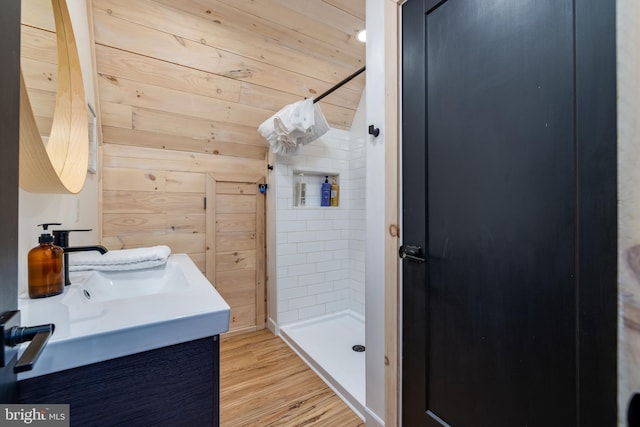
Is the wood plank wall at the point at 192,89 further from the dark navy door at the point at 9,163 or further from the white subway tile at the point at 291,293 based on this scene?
the dark navy door at the point at 9,163

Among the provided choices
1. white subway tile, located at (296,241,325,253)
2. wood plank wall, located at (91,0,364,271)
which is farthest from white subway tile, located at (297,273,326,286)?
wood plank wall, located at (91,0,364,271)

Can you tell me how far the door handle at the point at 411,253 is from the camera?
1.14 m

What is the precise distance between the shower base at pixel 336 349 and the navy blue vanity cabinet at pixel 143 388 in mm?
1188

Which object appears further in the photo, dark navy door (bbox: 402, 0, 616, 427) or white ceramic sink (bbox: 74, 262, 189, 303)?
white ceramic sink (bbox: 74, 262, 189, 303)

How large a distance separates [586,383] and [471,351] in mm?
308

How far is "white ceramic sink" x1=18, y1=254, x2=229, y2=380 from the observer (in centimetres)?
59

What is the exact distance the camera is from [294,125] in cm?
194

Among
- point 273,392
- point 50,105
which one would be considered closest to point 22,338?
point 50,105

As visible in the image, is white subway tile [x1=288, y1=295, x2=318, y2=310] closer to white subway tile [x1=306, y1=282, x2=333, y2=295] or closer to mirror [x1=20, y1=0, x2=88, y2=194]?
white subway tile [x1=306, y1=282, x2=333, y2=295]

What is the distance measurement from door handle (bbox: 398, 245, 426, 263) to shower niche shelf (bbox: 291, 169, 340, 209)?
151 cm

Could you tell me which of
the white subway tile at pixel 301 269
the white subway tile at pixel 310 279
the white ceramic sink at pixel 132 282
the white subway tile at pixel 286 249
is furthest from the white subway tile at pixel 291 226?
the white ceramic sink at pixel 132 282

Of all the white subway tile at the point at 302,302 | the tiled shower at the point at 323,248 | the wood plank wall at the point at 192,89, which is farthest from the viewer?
the white subway tile at the point at 302,302

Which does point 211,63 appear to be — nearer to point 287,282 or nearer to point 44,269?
point 44,269

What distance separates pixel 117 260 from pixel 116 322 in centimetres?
80
